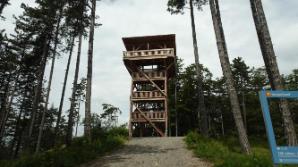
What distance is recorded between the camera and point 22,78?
3059 centimetres

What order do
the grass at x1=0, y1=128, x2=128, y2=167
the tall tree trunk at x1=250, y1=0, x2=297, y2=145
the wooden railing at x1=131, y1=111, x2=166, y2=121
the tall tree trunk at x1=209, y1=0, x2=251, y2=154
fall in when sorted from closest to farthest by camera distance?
1. the tall tree trunk at x1=250, y1=0, x2=297, y2=145
2. the grass at x1=0, y1=128, x2=128, y2=167
3. the tall tree trunk at x1=209, y1=0, x2=251, y2=154
4. the wooden railing at x1=131, y1=111, x2=166, y2=121

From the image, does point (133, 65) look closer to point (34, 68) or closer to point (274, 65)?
point (34, 68)

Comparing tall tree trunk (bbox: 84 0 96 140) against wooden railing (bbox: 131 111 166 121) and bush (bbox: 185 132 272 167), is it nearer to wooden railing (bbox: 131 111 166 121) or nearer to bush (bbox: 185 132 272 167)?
bush (bbox: 185 132 272 167)

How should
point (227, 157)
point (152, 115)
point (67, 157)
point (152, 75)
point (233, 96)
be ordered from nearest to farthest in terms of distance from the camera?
1. point (227, 157)
2. point (67, 157)
3. point (233, 96)
4. point (152, 115)
5. point (152, 75)

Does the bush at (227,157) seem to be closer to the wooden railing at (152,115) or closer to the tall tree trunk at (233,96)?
the tall tree trunk at (233,96)

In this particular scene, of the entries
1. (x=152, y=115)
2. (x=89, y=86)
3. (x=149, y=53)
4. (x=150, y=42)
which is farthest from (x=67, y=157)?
(x=150, y=42)

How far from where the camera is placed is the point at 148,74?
25.1m

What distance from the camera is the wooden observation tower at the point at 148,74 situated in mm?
23359

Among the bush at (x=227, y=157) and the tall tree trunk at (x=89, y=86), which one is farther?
the tall tree trunk at (x=89, y=86)

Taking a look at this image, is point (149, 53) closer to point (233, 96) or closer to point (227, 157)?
point (233, 96)

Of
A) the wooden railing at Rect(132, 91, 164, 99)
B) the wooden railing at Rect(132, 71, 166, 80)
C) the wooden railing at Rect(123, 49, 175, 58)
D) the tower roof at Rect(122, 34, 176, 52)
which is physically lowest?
the wooden railing at Rect(132, 91, 164, 99)

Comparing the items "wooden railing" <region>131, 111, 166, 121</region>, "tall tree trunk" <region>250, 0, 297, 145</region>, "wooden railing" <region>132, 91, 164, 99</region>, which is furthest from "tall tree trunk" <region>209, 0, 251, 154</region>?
"wooden railing" <region>132, 91, 164, 99</region>

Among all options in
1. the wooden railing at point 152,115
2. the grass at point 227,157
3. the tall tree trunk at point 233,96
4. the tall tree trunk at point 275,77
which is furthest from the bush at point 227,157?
the wooden railing at point 152,115

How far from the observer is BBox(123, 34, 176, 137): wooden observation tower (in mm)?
23359
